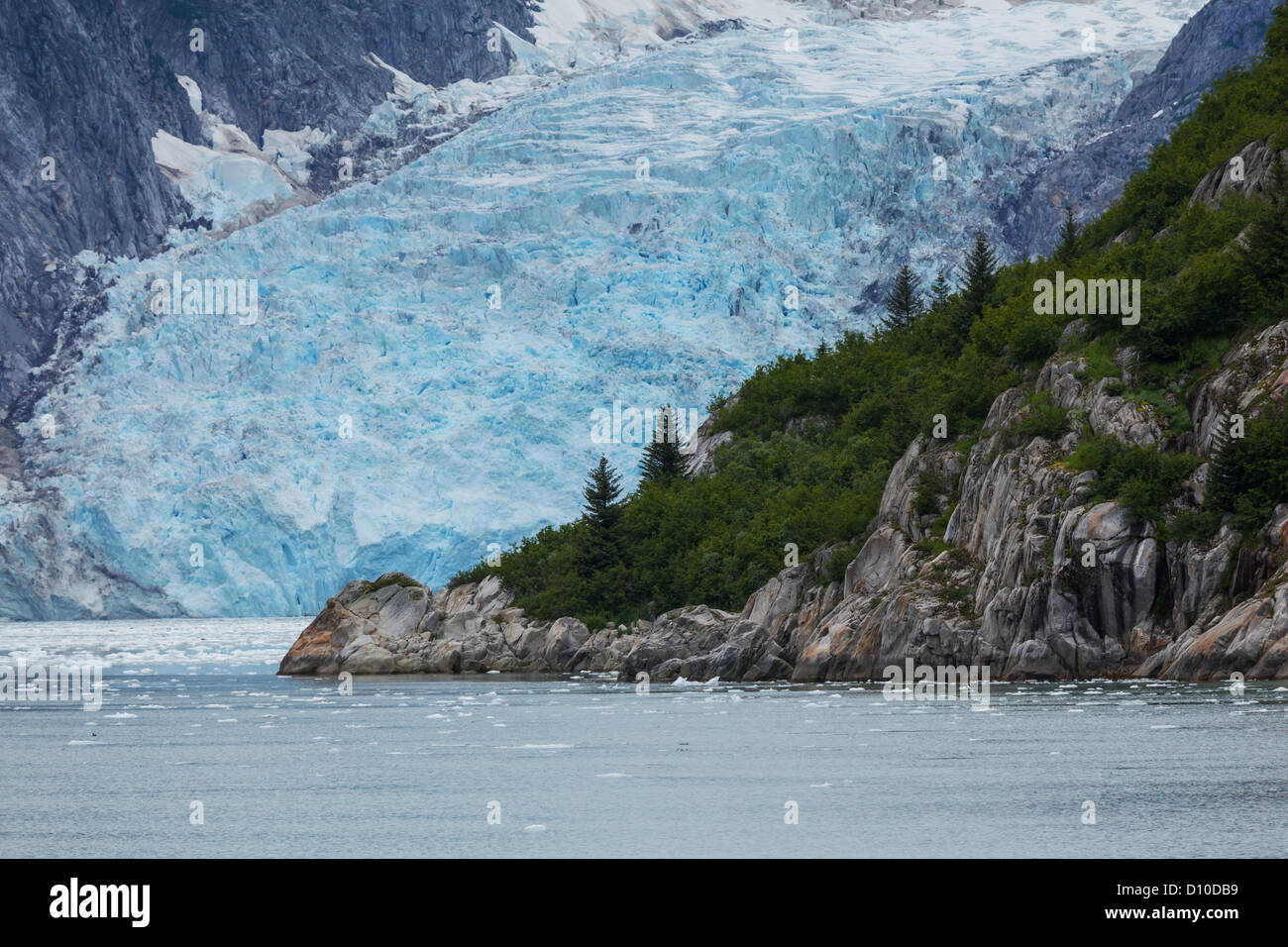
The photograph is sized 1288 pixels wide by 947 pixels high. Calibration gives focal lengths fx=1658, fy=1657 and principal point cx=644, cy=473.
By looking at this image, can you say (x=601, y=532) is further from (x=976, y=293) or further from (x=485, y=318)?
(x=485, y=318)

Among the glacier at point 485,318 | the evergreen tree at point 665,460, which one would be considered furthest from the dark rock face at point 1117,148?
the evergreen tree at point 665,460

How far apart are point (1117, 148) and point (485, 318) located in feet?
175

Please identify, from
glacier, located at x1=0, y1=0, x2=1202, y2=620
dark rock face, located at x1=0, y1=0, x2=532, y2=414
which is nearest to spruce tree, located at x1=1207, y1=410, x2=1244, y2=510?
glacier, located at x1=0, y1=0, x2=1202, y2=620

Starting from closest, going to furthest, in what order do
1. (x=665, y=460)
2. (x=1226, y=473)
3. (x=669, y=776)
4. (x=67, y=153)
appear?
(x=669, y=776) < (x=1226, y=473) < (x=665, y=460) < (x=67, y=153)

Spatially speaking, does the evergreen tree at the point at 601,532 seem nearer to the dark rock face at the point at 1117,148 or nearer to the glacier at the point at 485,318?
the glacier at the point at 485,318

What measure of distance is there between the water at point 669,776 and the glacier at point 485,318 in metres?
60.3

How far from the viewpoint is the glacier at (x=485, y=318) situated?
10456 centimetres

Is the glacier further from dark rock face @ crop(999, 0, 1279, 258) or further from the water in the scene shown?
the water

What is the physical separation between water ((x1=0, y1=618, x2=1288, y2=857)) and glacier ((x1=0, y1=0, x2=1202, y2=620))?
60.3m

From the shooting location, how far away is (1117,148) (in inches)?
5226

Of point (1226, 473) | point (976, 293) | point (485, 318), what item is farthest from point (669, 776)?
point (485, 318)

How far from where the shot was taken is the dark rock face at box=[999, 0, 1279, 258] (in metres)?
132
